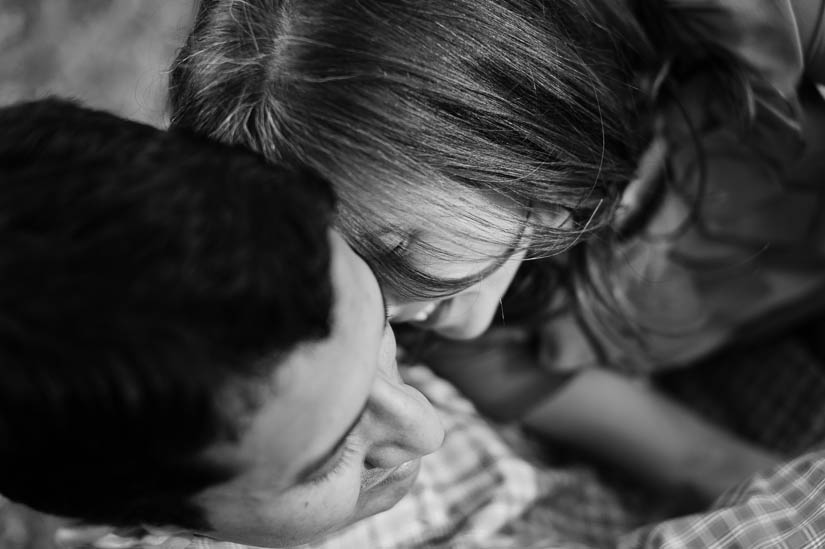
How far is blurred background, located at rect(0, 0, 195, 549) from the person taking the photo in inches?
59.3

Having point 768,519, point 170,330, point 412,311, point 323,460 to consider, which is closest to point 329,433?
point 323,460

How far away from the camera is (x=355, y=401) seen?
64 cm

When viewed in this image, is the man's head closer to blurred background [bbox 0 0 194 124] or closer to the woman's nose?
the woman's nose

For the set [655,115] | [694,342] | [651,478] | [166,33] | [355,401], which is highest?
[655,115]

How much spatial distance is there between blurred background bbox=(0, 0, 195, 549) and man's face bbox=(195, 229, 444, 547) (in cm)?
101

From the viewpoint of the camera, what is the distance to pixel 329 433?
0.63 metres

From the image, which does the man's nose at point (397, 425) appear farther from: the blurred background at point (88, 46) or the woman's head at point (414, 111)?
the blurred background at point (88, 46)

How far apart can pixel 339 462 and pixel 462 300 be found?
0.33 meters

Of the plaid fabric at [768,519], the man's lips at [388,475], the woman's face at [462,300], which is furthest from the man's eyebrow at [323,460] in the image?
the plaid fabric at [768,519]

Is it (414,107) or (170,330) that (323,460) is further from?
(414,107)

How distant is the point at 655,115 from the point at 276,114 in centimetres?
63

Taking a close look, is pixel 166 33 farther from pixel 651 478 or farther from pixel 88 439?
pixel 651 478

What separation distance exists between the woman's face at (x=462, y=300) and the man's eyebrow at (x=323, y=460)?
232 mm

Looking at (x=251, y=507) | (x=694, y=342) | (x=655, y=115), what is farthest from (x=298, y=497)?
(x=694, y=342)
